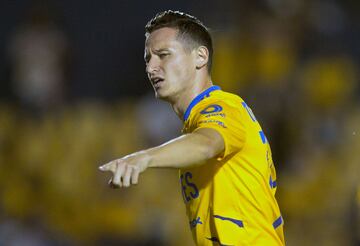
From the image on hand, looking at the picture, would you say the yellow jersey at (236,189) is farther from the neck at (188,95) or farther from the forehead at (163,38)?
the forehead at (163,38)

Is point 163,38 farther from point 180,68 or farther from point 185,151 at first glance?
point 185,151

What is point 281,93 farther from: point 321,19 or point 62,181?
point 62,181

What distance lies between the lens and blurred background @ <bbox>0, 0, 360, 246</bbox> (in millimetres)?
7598

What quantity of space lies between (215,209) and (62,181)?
202 inches

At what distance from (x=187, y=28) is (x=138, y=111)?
190 inches

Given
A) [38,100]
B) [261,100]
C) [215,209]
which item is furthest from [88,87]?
[215,209]

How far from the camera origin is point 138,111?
28.0 ft

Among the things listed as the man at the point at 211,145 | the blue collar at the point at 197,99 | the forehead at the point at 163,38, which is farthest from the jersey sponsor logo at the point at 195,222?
the forehead at the point at 163,38

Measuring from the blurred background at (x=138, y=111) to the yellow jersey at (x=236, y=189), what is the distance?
357cm

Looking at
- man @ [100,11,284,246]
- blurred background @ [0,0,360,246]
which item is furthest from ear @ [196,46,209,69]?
blurred background @ [0,0,360,246]

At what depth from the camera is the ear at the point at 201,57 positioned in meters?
3.73

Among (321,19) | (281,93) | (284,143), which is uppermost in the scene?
(321,19)

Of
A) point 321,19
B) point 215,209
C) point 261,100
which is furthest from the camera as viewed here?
point 321,19

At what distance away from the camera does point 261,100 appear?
7906 mm
